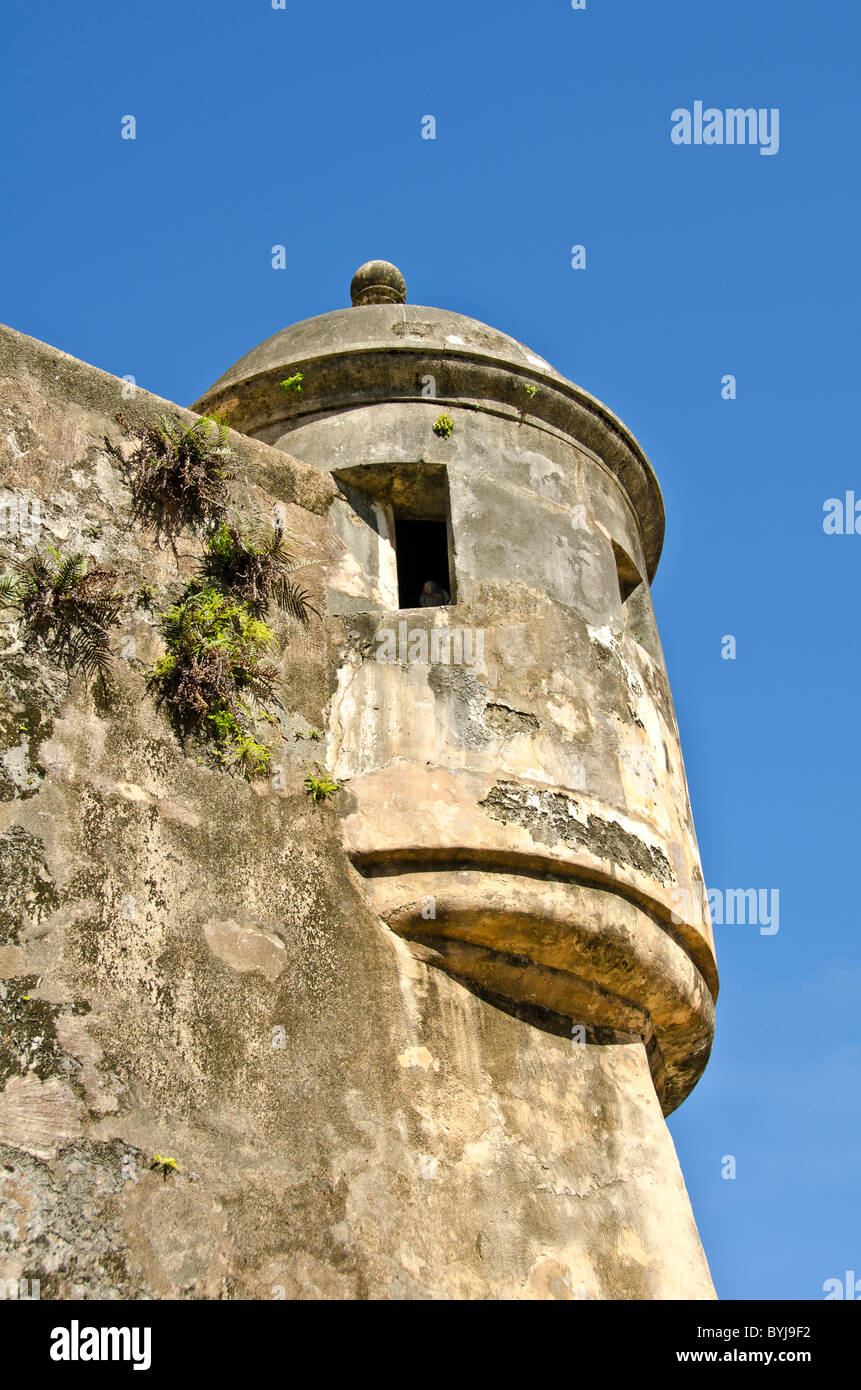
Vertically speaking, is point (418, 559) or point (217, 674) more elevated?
point (418, 559)

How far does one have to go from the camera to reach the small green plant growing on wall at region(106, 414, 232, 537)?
6422mm

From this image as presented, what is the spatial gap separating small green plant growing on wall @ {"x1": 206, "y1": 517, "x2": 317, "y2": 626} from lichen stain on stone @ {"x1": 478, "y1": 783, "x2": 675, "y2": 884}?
1.32 m

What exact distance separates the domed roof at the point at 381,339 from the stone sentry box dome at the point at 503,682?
0.02 metres

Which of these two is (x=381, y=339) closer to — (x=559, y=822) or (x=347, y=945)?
(x=559, y=822)

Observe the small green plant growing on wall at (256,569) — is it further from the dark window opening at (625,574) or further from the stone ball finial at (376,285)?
the stone ball finial at (376,285)

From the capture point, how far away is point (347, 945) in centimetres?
580

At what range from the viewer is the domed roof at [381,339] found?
7754mm

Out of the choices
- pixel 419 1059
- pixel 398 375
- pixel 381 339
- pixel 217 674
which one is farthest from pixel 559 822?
pixel 381 339

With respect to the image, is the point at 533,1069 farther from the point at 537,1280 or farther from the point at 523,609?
the point at 523,609

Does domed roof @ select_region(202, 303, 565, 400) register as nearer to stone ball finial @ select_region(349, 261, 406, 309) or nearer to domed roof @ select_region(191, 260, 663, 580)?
domed roof @ select_region(191, 260, 663, 580)

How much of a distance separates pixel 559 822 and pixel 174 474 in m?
2.34

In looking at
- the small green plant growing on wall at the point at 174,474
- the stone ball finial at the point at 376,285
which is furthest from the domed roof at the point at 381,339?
the small green plant growing on wall at the point at 174,474

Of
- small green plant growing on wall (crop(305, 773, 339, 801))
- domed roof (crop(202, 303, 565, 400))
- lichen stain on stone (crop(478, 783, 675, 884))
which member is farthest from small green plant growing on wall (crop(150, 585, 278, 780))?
domed roof (crop(202, 303, 565, 400))
